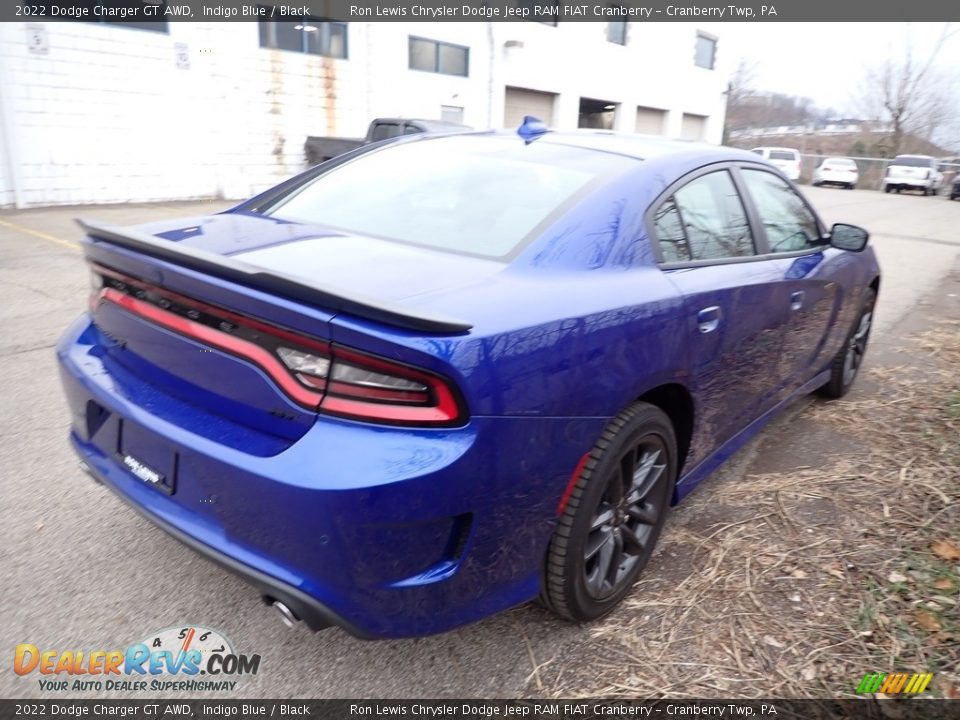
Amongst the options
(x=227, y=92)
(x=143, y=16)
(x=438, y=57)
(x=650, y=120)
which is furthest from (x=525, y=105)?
(x=143, y=16)

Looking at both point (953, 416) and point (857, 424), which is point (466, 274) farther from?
point (953, 416)

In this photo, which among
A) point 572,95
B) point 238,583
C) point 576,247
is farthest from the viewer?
point 572,95

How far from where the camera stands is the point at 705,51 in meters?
30.5

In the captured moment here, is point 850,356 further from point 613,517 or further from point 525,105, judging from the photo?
point 525,105

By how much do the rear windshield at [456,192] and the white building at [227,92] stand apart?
12.2 meters

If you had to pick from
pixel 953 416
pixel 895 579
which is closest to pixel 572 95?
pixel 953 416

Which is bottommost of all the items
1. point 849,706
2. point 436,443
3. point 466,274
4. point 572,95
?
point 849,706

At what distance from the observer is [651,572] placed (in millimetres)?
2670

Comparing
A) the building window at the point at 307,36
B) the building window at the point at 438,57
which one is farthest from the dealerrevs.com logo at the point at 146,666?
the building window at the point at 438,57

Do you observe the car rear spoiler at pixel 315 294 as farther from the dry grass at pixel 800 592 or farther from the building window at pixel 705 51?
the building window at pixel 705 51

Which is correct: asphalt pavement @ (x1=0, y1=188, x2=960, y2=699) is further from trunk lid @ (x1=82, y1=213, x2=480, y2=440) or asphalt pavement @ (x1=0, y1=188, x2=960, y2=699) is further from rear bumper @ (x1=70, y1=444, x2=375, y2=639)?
trunk lid @ (x1=82, y1=213, x2=480, y2=440)

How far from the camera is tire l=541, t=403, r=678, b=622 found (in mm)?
2098

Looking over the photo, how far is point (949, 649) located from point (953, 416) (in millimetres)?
2414

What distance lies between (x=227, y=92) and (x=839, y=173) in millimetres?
28678
